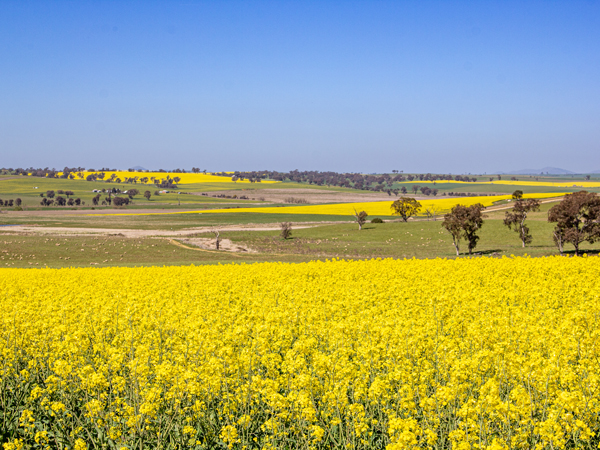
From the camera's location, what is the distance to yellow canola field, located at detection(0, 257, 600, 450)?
664cm

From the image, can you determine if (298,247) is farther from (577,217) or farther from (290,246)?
(577,217)

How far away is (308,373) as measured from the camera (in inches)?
299

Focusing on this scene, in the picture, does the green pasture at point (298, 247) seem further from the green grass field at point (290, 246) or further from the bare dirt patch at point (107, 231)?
the bare dirt patch at point (107, 231)

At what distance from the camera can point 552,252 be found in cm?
4250

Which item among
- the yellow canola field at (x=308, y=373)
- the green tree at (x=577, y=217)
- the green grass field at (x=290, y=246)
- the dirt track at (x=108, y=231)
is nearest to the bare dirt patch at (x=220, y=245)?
the green grass field at (x=290, y=246)

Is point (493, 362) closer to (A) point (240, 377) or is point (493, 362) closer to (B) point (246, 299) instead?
(A) point (240, 377)

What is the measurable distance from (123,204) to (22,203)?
35.4 m

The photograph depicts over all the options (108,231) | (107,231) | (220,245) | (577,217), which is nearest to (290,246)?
(220,245)

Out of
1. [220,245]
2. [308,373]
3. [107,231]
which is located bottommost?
[220,245]

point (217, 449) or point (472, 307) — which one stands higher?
point (472, 307)

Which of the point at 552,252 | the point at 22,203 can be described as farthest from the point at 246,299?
the point at 22,203

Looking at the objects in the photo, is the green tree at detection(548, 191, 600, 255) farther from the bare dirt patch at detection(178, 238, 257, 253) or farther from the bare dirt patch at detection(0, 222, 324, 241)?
the bare dirt patch at detection(0, 222, 324, 241)

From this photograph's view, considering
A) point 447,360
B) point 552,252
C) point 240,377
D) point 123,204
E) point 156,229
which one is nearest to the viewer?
point 447,360

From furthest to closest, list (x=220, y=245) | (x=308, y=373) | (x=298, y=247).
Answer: (x=220, y=245) < (x=298, y=247) < (x=308, y=373)
